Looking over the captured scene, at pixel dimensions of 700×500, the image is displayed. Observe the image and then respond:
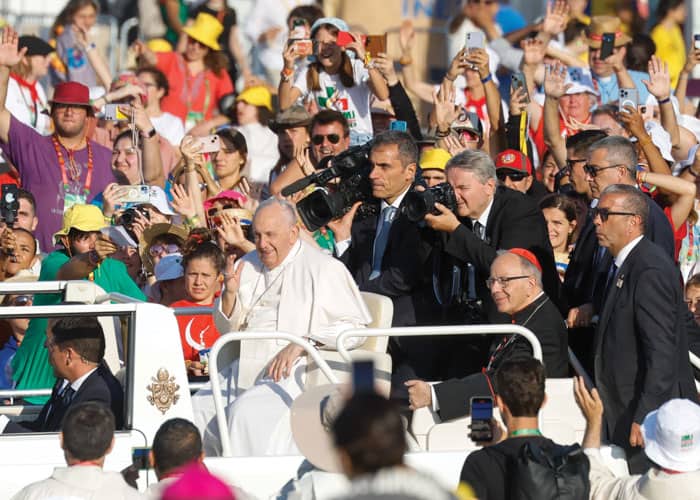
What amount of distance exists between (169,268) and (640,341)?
340 cm

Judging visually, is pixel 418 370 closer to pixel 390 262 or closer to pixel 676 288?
pixel 390 262

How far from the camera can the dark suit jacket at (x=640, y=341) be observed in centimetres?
708

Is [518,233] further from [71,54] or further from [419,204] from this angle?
[71,54]

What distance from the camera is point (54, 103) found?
1120cm

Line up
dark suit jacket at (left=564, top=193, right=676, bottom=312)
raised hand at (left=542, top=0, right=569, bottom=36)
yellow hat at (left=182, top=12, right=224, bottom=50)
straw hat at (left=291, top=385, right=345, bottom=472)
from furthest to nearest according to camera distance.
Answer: yellow hat at (left=182, top=12, right=224, bottom=50)
raised hand at (left=542, top=0, right=569, bottom=36)
dark suit jacket at (left=564, top=193, right=676, bottom=312)
straw hat at (left=291, top=385, right=345, bottom=472)

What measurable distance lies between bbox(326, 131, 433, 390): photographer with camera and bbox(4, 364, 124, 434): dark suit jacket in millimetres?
1961

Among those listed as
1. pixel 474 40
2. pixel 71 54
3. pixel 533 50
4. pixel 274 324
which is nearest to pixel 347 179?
pixel 274 324

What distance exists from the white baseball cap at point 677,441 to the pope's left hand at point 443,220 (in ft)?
6.79

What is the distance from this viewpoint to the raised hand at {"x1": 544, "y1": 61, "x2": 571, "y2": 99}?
10.7 m

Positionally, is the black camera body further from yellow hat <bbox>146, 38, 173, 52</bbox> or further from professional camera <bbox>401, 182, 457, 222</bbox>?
yellow hat <bbox>146, 38, 173, 52</bbox>

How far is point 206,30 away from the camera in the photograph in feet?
45.4

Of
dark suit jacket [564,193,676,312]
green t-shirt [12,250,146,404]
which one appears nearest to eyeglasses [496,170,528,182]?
dark suit jacket [564,193,676,312]

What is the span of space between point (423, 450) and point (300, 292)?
4.29ft

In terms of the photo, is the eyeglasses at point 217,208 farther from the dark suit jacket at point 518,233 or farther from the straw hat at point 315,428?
the straw hat at point 315,428
